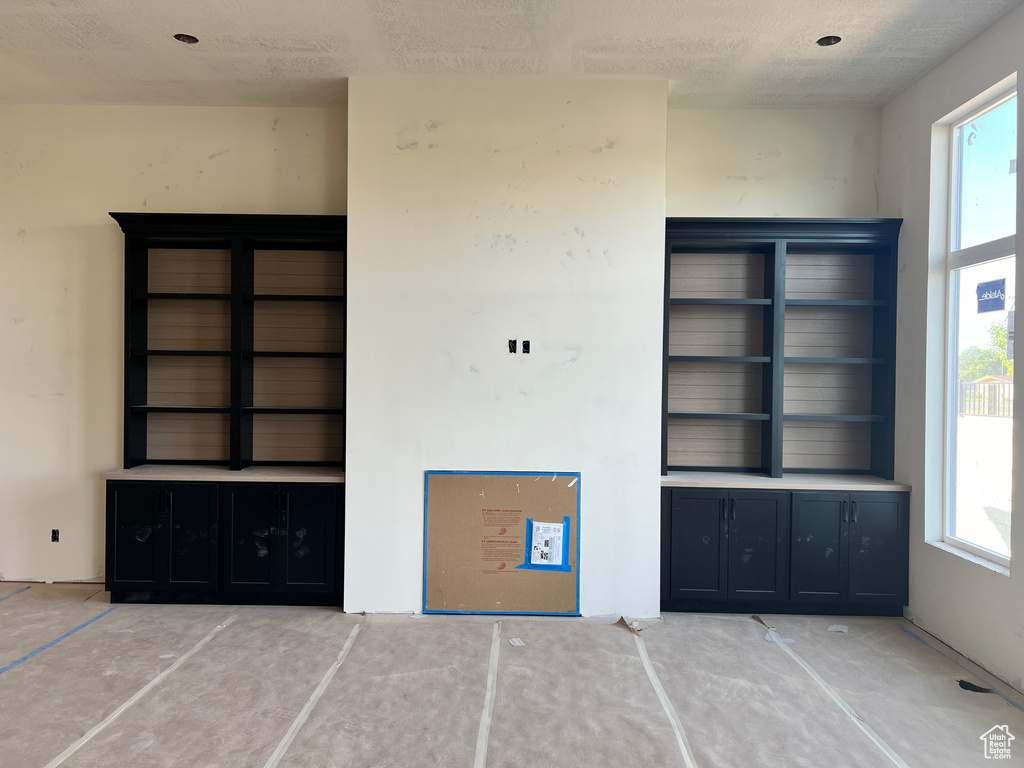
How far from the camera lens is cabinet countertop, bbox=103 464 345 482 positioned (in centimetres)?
357

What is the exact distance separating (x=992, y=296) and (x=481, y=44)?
300 centimetres

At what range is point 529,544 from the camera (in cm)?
349

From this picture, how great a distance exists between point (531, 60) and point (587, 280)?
1.26 meters

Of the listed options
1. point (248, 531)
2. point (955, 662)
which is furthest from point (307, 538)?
point (955, 662)

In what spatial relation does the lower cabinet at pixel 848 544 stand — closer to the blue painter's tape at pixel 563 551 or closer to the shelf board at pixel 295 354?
the blue painter's tape at pixel 563 551

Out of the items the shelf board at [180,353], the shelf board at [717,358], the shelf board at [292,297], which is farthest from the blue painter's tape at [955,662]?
the shelf board at [180,353]

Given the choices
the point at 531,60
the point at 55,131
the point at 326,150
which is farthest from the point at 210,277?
the point at 531,60

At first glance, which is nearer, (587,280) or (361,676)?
(361,676)

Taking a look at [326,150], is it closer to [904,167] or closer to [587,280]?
[587,280]

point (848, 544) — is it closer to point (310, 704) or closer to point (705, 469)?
point (705, 469)

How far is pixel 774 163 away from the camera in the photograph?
3.92m

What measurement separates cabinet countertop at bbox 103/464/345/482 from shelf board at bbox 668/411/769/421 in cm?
217

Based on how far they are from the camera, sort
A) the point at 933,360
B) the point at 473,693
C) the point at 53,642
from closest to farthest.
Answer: the point at 473,693
the point at 53,642
the point at 933,360

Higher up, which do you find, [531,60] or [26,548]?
[531,60]
